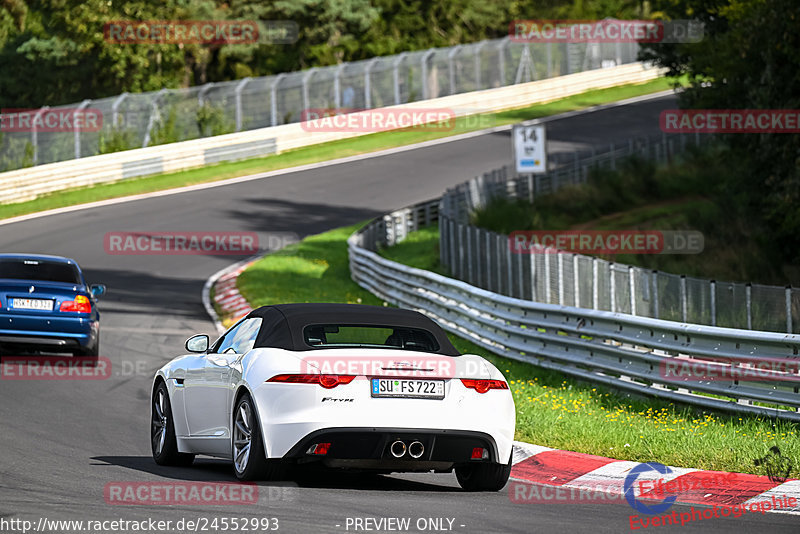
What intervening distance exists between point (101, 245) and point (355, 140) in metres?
18.8

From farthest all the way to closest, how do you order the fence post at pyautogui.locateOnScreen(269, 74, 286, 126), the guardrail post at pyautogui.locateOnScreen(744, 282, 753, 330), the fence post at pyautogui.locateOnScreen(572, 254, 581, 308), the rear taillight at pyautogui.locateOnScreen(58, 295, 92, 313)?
the fence post at pyautogui.locateOnScreen(269, 74, 286, 126)
the fence post at pyautogui.locateOnScreen(572, 254, 581, 308)
the rear taillight at pyautogui.locateOnScreen(58, 295, 92, 313)
the guardrail post at pyautogui.locateOnScreen(744, 282, 753, 330)

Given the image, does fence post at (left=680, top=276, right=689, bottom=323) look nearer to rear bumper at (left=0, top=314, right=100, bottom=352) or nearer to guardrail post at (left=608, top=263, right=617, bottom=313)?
guardrail post at (left=608, top=263, right=617, bottom=313)

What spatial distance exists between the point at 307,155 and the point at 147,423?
34172 millimetres

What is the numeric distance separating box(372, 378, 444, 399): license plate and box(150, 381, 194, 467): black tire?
243 centimetres

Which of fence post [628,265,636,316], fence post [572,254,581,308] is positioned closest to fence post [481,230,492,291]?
fence post [572,254,581,308]

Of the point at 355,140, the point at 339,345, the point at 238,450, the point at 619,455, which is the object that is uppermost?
the point at 339,345

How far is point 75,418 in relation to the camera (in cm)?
1286

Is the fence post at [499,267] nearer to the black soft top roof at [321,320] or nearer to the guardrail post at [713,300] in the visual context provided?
the guardrail post at [713,300]

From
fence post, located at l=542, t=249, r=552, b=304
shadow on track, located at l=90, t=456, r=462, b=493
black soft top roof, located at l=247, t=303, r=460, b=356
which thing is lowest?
fence post, located at l=542, t=249, r=552, b=304

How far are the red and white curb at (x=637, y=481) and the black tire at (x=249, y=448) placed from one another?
169 centimetres

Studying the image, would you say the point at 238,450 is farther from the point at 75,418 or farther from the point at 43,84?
the point at 43,84

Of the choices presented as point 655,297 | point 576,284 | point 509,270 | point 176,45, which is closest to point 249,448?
point 655,297

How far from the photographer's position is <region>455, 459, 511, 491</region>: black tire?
9.16 m

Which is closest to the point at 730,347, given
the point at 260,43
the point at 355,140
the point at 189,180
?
the point at 189,180
